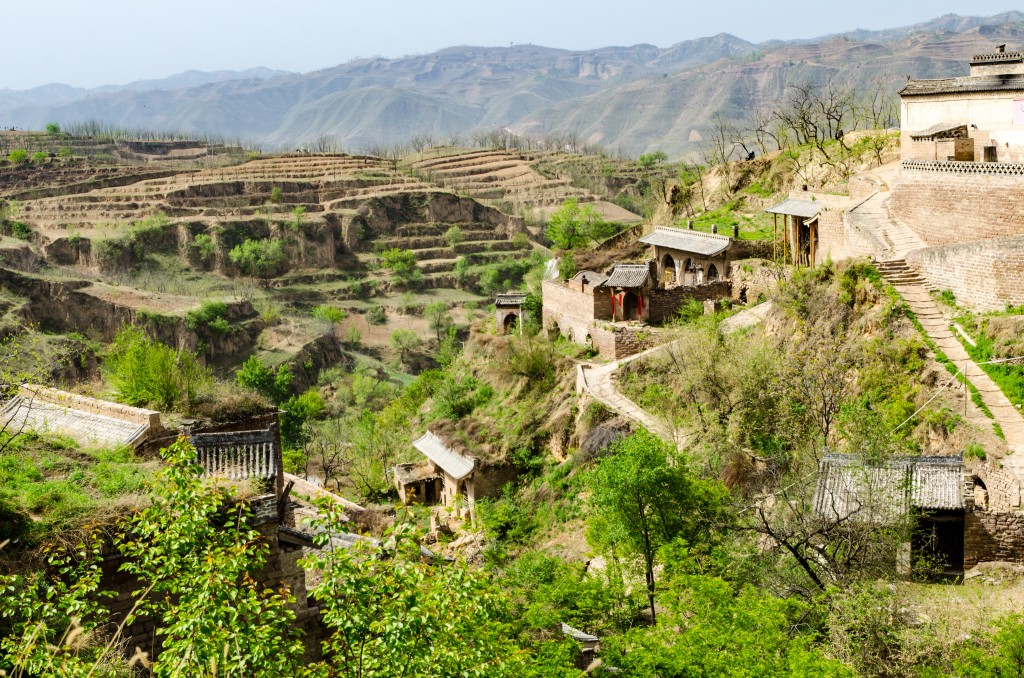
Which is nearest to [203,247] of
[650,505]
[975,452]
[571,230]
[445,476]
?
[571,230]

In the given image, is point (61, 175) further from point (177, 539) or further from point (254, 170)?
point (177, 539)

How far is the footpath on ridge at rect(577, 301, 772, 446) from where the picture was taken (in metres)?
25.2

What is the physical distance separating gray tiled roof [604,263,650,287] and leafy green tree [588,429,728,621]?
44.8ft

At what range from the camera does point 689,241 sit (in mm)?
34406

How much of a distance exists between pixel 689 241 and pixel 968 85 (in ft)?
35.3

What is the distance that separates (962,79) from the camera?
3030 centimetres

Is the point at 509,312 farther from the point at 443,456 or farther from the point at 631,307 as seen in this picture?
the point at 443,456

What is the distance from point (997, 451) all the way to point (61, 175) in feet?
344

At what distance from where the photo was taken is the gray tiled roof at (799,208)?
93.8 feet

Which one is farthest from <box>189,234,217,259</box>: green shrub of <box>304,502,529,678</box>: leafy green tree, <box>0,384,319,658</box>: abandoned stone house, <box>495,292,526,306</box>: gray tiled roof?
<box>304,502,529,678</box>: leafy green tree

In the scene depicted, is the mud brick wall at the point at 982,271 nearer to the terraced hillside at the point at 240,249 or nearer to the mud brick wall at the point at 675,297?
the mud brick wall at the point at 675,297

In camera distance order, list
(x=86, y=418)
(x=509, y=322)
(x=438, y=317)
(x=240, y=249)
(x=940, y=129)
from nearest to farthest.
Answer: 1. (x=86, y=418)
2. (x=940, y=129)
3. (x=509, y=322)
4. (x=438, y=317)
5. (x=240, y=249)

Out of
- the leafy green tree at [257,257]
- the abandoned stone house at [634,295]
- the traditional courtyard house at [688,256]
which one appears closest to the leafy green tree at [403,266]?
the leafy green tree at [257,257]

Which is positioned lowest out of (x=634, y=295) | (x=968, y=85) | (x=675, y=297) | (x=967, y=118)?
(x=675, y=297)
